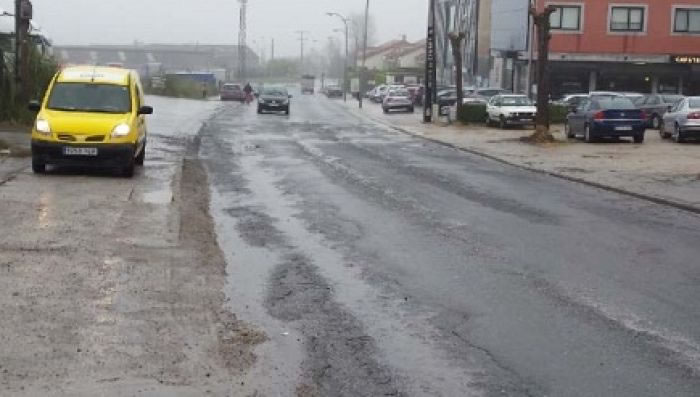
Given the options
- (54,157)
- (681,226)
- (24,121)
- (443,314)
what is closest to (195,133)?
(24,121)

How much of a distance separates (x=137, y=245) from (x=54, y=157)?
656cm

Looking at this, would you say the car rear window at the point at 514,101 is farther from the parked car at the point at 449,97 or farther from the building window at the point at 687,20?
the building window at the point at 687,20

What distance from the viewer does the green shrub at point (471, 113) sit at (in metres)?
42.2

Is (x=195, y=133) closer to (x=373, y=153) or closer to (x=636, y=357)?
(x=373, y=153)

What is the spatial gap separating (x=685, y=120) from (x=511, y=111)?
10.2 metres

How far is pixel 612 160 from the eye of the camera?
23766 millimetres

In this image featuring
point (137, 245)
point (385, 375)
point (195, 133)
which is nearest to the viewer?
point (385, 375)

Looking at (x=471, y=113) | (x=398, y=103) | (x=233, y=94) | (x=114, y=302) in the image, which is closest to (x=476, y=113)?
(x=471, y=113)

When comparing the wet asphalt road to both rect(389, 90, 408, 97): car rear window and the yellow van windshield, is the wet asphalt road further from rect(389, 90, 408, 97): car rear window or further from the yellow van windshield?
rect(389, 90, 408, 97): car rear window

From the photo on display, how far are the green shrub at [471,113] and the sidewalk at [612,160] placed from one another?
17.3 feet

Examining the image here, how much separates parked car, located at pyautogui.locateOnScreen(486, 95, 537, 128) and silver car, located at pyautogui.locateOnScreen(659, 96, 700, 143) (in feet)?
26.5

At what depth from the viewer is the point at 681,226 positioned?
43.3 feet

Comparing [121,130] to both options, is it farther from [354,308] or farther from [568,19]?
[568,19]

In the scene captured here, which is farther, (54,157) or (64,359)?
(54,157)
